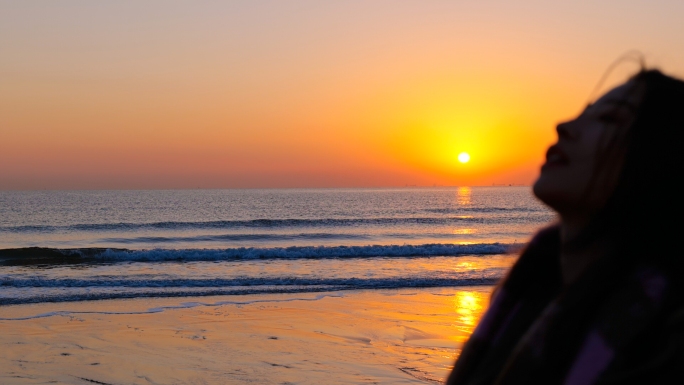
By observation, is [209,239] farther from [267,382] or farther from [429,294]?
[267,382]

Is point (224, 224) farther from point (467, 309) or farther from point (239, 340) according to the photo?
point (239, 340)

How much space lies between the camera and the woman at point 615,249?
0.93m

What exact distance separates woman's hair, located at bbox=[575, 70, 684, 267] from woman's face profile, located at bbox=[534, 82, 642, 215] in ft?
0.04

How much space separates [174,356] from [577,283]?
25.5 feet

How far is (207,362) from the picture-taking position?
25.7ft

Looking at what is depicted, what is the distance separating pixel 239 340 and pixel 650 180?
Answer: 843cm

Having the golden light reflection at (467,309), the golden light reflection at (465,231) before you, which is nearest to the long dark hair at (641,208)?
the golden light reflection at (467,309)

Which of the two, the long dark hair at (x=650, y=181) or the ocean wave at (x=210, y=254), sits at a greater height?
the long dark hair at (x=650, y=181)

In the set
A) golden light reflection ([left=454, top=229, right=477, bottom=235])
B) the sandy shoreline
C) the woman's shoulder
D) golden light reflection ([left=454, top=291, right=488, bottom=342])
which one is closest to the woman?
the woman's shoulder

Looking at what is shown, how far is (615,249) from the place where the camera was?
104cm

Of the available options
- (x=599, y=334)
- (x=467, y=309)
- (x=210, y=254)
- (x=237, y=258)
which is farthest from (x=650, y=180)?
(x=210, y=254)

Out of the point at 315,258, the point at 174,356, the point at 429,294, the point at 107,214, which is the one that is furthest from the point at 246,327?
the point at 107,214

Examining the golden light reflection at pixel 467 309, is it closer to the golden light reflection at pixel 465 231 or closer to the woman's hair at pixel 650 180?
the woman's hair at pixel 650 180

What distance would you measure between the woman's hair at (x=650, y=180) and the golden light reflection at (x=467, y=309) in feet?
25.9
